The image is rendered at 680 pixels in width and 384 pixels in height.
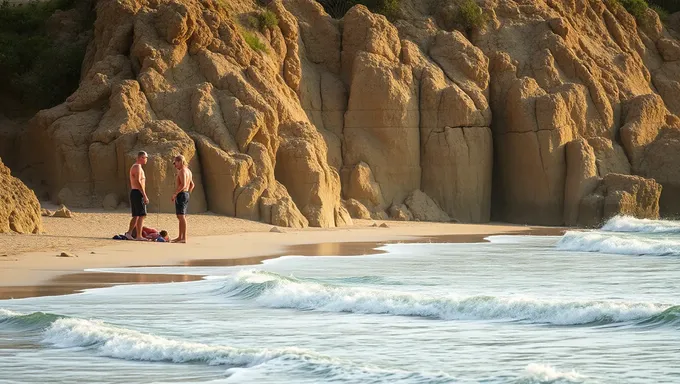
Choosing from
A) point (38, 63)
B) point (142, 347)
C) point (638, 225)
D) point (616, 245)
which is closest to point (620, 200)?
point (638, 225)

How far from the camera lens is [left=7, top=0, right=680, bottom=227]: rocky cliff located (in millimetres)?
25625

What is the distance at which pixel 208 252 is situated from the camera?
19719mm

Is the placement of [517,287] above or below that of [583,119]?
below

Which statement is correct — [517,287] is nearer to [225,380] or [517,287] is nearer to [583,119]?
[225,380]

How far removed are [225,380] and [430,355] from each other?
6.31 ft

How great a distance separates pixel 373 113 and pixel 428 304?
782 inches

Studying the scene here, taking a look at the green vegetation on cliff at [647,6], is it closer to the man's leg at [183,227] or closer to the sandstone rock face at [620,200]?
the sandstone rock face at [620,200]

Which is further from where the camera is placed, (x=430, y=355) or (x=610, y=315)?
(x=610, y=315)

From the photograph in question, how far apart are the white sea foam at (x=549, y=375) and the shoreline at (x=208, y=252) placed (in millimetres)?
6795

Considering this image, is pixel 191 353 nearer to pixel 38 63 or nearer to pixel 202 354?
pixel 202 354

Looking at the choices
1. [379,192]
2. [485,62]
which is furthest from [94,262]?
[485,62]

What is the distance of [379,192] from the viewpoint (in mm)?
32281

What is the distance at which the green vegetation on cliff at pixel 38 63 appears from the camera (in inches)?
1134

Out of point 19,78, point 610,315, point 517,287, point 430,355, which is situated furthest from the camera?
point 19,78
